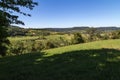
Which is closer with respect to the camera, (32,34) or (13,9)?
(13,9)

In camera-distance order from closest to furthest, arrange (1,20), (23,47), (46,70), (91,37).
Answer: (46,70) → (1,20) → (23,47) → (91,37)

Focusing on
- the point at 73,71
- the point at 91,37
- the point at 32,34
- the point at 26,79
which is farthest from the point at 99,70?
the point at 32,34

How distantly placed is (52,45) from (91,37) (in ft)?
76.2

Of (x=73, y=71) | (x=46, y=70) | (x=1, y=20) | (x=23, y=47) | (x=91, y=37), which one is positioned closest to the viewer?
(x=73, y=71)

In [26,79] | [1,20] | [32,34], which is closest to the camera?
[26,79]

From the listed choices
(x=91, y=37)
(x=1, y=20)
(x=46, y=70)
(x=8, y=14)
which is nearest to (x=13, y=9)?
(x=8, y=14)

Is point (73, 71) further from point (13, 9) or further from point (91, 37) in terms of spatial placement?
point (91, 37)

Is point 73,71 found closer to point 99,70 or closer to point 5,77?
point 99,70

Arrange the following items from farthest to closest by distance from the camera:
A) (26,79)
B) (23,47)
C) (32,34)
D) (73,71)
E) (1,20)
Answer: (32,34) → (23,47) → (1,20) → (73,71) → (26,79)

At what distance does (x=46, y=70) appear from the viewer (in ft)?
43.4

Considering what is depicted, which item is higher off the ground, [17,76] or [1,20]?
[1,20]

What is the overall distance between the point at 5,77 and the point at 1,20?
483 centimetres

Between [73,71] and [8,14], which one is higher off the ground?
[8,14]

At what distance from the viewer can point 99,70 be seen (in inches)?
472
